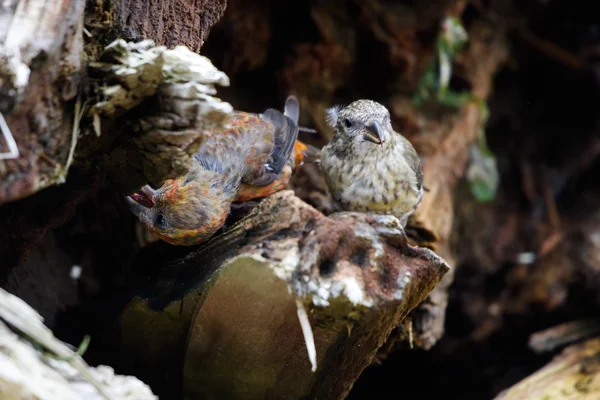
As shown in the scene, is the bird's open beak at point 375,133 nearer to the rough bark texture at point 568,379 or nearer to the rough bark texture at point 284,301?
the rough bark texture at point 284,301

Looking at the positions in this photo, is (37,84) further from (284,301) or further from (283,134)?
(283,134)

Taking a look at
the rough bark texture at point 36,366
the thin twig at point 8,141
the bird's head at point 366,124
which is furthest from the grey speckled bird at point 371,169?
the thin twig at point 8,141

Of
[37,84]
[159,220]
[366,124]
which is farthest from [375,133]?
[37,84]

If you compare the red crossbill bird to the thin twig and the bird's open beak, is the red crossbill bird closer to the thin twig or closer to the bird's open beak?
the bird's open beak

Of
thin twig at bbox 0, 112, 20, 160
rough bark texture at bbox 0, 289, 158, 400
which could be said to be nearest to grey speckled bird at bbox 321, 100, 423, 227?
rough bark texture at bbox 0, 289, 158, 400

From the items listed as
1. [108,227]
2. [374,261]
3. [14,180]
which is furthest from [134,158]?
[108,227]
